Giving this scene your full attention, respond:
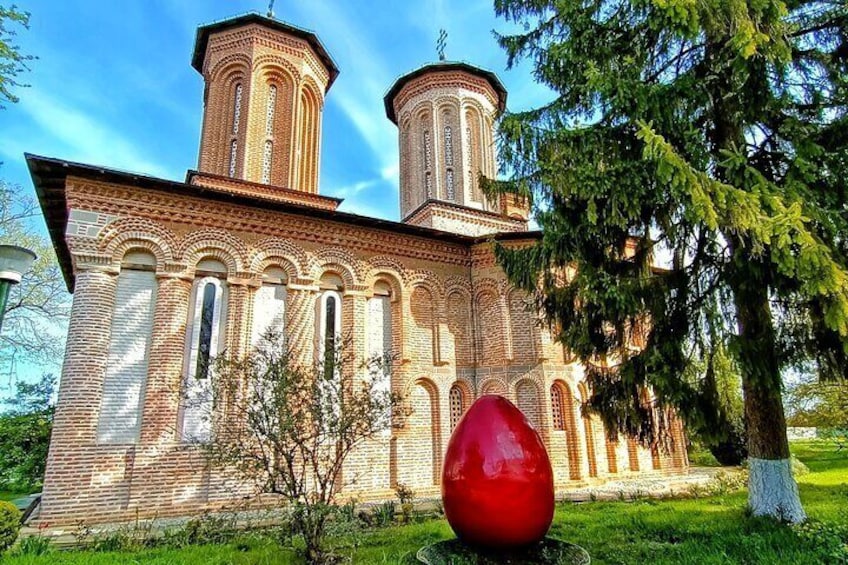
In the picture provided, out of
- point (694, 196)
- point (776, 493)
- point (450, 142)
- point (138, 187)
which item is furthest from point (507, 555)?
point (450, 142)

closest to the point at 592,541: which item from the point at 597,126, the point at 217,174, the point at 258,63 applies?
the point at 597,126

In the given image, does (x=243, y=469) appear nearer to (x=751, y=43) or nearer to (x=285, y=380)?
(x=285, y=380)

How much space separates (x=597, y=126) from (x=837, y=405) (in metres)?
9.60

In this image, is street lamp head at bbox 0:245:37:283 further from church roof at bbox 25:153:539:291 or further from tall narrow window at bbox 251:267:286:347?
tall narrow window at bbox 251:267:286:347

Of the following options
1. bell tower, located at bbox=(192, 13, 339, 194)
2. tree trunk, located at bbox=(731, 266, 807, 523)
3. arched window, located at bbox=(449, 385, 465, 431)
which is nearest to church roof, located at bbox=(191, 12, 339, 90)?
bell tower, located at bbox=(192, 13, 339, 194)

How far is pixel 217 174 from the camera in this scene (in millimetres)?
13867

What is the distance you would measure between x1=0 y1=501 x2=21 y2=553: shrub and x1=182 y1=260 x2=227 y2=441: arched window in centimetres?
314

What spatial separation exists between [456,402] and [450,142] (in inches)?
366

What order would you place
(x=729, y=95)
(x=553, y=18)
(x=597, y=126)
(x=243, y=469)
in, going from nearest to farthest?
1. (x=243, y=469)
2. (x=729, y=95)
3. (x=597, y=126)
4. (x=553, y=18)

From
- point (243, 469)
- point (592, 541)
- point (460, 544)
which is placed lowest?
point (592, 541)

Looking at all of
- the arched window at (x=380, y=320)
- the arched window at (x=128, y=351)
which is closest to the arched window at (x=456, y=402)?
the arched window at (x=380, y=320)

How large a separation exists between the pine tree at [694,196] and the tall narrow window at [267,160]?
8.54 m

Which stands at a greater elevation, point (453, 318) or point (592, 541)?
point (453, 318)

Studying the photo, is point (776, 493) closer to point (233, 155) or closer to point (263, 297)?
point (263, 297)
